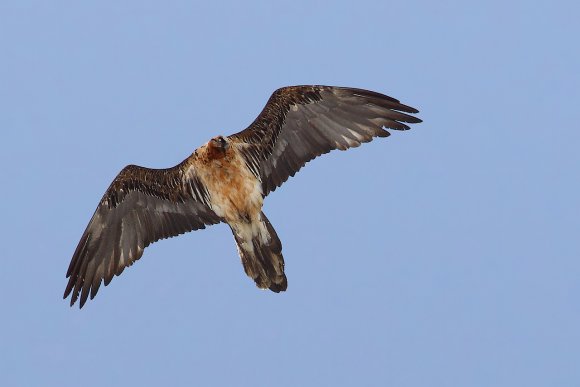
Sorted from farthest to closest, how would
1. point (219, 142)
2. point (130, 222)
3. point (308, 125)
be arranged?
point (130, 222) → point (308, 125) → point (219, 142)

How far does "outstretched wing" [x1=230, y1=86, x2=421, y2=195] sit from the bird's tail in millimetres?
662

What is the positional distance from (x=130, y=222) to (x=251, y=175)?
2.23m

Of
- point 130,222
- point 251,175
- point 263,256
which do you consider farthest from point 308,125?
point 130,222

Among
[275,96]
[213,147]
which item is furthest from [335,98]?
[213,147]

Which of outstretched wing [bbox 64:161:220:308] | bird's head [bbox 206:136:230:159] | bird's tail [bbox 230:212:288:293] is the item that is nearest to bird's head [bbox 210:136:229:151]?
bird's head [bbox 206:136:230:159]

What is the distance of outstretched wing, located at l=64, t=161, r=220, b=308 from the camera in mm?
18094

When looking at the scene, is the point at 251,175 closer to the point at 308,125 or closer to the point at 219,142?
the point at 219,142

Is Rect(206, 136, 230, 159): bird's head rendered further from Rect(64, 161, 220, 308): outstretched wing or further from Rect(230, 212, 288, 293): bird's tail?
Rect(230, 212, 288, 293): bird's tail

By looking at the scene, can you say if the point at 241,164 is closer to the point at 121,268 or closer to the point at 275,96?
the point at 275,96

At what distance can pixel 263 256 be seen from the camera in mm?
17391

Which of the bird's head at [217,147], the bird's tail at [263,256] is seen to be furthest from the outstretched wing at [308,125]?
the bird's tail at [263,256]

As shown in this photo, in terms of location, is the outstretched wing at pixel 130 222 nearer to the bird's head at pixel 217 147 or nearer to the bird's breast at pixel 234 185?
the bird's breast at pixel 234 185

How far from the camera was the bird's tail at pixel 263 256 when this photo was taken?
17328 mm

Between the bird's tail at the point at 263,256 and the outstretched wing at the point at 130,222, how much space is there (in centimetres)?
91
